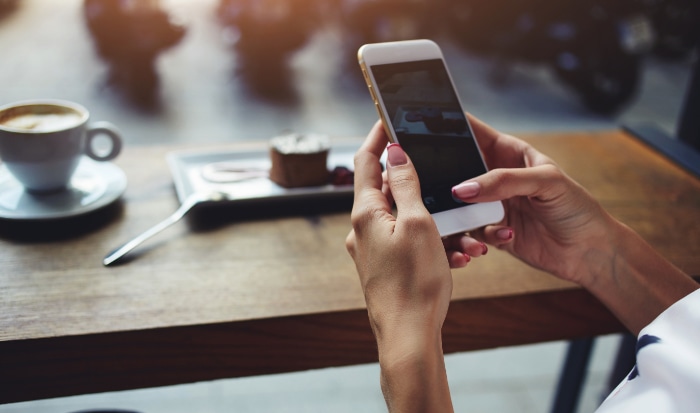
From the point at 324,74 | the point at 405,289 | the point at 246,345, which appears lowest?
the point at 324,74

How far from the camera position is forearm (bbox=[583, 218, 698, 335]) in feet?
2.38

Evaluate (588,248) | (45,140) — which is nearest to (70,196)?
(45,140)

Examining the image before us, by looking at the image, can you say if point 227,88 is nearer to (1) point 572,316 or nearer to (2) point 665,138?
(2) point 665,138

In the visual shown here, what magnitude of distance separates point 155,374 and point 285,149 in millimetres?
368

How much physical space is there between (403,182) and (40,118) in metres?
0.54

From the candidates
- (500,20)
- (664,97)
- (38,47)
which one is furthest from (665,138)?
(664,97)

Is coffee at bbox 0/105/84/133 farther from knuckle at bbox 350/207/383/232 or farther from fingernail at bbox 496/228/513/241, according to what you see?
fingernail at bbox 496/228/513/241

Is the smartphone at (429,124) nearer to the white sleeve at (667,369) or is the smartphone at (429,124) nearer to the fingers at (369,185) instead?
the fingers at (369,185)

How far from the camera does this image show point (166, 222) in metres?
0.82

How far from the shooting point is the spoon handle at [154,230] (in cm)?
75

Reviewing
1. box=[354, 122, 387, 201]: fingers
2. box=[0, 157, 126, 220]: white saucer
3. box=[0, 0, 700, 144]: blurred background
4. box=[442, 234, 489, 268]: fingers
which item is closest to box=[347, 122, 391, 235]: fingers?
box=[354, 122, 387, 201]: fingers

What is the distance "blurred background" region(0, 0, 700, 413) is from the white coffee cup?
714 millimetres

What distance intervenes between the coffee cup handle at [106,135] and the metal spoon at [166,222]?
0.14 metres

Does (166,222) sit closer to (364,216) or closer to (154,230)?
(154,230)
